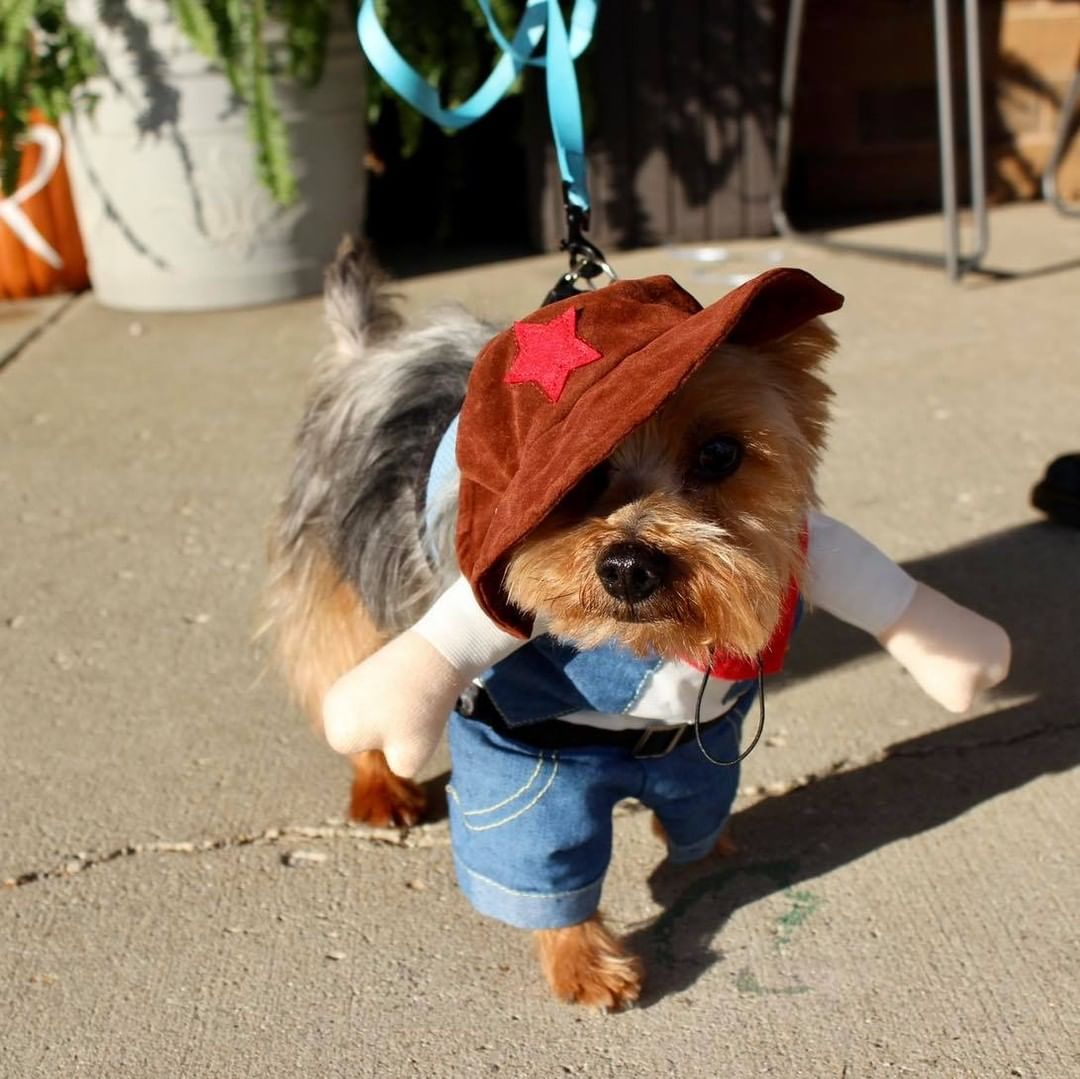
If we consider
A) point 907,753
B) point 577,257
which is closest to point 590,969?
point 907,753

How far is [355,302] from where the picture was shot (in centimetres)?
309

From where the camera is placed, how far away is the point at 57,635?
12.2ft

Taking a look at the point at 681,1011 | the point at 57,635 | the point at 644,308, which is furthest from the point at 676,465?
the point at 57,635

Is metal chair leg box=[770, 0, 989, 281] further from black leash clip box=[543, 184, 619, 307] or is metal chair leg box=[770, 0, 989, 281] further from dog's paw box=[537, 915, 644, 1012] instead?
dog's paw box=[537, 915, 644, 1012]

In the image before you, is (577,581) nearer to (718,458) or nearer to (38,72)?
(718,458)

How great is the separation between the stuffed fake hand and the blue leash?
31.5 inches

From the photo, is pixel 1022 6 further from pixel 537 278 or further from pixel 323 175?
pixel 323 175

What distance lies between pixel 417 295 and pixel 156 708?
376 cm

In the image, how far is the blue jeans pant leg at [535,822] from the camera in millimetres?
2330

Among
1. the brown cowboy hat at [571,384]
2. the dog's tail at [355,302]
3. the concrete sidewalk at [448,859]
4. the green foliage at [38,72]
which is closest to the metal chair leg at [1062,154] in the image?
the concrete sidewalk at [448,859]

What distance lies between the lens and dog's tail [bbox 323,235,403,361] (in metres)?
3.07

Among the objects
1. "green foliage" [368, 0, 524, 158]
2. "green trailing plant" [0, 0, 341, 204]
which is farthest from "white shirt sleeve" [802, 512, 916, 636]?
"green foliage" [368, 0, 524, 158]

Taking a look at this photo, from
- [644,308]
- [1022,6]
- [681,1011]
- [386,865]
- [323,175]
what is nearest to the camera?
[644,308]

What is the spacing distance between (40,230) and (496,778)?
5.74 m
